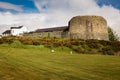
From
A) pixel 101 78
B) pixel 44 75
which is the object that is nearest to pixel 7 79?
pixel 44 75

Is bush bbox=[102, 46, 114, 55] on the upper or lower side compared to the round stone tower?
lower

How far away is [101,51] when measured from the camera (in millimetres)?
42406

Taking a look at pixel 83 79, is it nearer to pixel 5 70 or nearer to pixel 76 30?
pixel 5 70

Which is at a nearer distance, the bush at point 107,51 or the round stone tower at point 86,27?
the bush at point 107,51

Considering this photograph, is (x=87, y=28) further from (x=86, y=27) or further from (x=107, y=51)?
(x=107, y=51)

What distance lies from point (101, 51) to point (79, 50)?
3.79 meters

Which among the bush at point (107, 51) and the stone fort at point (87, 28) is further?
the stone fort at point (87, 28)

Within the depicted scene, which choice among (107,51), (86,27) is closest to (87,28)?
(86,27)

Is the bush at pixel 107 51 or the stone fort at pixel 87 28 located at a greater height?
the stone fort at pixel 87 28

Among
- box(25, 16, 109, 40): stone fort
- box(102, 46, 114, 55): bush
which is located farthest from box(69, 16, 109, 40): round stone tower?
box(102, 46, 114, 55): bush

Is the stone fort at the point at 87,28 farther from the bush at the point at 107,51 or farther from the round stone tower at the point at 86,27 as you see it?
the bush at the point at 107,51

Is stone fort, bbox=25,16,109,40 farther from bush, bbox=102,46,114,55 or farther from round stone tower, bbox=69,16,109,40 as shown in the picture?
bush, bbox=102,46,114,55

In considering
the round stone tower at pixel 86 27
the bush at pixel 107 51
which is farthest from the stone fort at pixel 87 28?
the bush at pixel 107 51

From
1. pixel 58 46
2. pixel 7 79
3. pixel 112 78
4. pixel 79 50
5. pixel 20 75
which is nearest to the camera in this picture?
pixel 7 79
